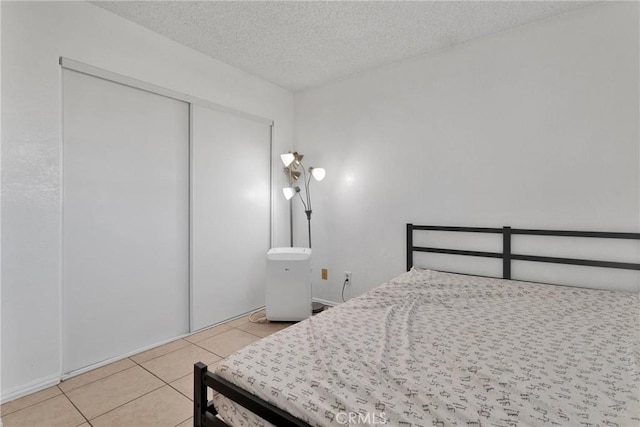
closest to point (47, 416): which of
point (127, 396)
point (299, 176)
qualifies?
point (127, 396)

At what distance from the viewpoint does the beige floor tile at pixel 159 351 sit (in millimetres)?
2293

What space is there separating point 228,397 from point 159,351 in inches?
64.8

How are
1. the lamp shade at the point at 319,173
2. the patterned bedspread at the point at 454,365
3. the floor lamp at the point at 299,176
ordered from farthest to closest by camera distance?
the floor lamp at the point at 299,176 < the lamp shade at the point at 319,173 < the patterned bedspread at the point at 454,365

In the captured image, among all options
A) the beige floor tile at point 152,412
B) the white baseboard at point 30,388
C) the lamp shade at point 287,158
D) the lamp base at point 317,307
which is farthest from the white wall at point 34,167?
the lamp base at point 317,307

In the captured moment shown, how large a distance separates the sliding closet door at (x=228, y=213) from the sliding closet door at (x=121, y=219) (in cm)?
11

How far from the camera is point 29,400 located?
1.78 meters

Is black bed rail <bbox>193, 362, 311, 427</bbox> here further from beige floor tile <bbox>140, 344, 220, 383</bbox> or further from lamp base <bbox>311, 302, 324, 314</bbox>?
lamp base <bbox>311, 302, 324, 314</bbox>

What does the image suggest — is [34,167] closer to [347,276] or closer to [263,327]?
[263,327]

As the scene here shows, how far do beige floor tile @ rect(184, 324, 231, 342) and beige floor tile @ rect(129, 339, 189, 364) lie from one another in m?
0.07

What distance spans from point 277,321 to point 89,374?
4.66 ft

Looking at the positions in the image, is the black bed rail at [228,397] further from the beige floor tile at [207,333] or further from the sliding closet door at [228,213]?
the sliding closet door at [228,213]

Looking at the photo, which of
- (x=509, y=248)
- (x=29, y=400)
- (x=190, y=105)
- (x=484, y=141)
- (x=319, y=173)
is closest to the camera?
(x=29, y=400)

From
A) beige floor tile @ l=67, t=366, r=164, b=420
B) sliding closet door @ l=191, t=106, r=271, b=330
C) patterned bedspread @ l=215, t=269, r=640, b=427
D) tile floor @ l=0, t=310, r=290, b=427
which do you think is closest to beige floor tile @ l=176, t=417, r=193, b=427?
tile floor @ l=0, t=310, r=290, b=427

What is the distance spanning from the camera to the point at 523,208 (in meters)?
2.33
